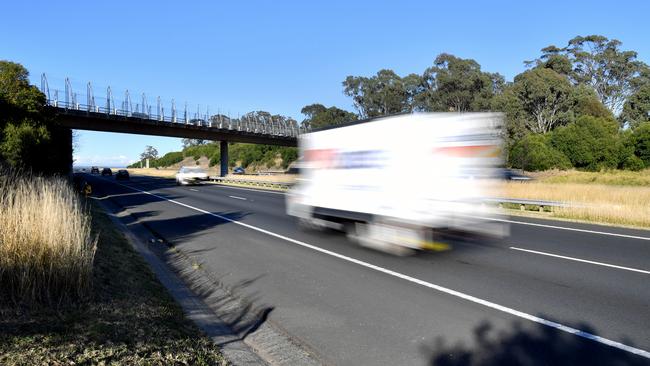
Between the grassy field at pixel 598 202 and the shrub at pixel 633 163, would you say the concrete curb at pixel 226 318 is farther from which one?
the shrub at pixel 633 163

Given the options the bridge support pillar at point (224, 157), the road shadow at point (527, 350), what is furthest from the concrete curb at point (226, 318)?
the bridge support pillar at point (224, 157)

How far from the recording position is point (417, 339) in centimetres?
498

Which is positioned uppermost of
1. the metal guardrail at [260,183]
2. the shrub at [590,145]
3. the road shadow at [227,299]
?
the shrub at [590,145]

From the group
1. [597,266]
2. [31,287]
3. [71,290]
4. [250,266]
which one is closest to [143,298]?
[71,290]

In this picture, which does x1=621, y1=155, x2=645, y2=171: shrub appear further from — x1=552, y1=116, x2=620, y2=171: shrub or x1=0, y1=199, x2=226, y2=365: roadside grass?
x1=0, y1=199, x2=226, y2=365: roadside grass

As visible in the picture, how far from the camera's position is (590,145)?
49.3m

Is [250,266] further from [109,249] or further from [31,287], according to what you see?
[31,287]

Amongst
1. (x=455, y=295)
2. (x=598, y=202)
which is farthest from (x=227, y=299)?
(x=598, y=202)

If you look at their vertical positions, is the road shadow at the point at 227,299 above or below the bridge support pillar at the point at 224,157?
below

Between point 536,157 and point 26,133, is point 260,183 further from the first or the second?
point 536,157

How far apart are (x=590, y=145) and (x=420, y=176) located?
49215 millimetres

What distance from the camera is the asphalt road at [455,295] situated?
470cm

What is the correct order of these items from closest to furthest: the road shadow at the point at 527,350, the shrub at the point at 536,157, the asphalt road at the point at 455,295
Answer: the road shadow at the point at 527,350, the asphalt road at the point at 455,295, the shrub at the point at 536,157

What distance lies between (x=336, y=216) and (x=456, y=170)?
3.27 m
